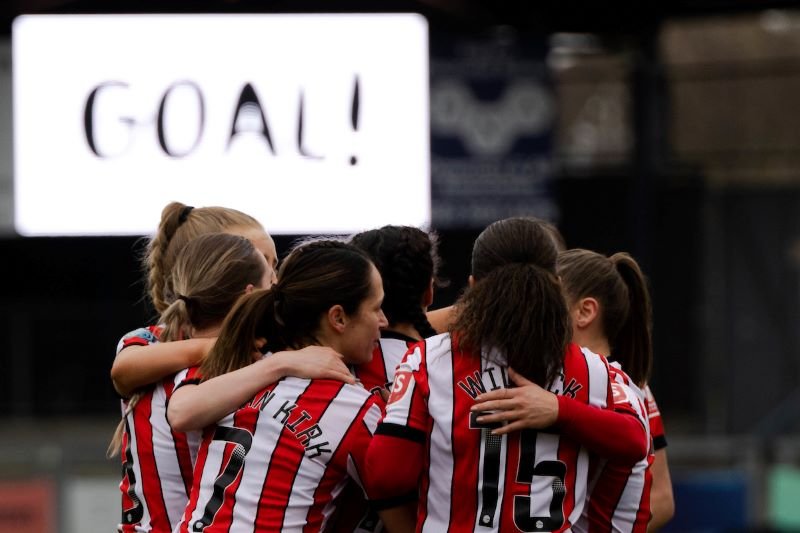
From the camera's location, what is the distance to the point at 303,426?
7.66ft

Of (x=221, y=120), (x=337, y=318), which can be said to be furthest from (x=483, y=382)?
(x=221, y=120)

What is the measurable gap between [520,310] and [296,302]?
0.41 meters

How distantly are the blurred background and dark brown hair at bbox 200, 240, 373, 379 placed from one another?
5.20 m

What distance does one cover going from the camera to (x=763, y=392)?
10.4 metres

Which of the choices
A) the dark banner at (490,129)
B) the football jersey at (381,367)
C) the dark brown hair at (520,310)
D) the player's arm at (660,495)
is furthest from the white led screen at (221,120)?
the dark brown hair at (520,310)

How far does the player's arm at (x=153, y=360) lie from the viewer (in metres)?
2.59

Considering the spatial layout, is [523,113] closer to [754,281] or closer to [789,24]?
[754,281]

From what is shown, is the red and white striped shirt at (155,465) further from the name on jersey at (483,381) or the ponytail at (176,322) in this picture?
the name on jersey at (483,381)

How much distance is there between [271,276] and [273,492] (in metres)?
0.59

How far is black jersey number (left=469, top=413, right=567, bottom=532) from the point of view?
2.28 m

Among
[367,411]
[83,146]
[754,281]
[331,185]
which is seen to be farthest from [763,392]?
[367,411]

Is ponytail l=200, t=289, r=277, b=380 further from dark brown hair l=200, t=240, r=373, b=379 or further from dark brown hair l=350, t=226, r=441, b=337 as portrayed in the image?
dark brown hair l=350, t=226, r=441, b=337

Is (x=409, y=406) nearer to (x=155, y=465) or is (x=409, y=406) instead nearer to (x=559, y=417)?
(x=559, y=417)

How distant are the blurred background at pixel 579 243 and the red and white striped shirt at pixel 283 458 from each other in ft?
17.3
